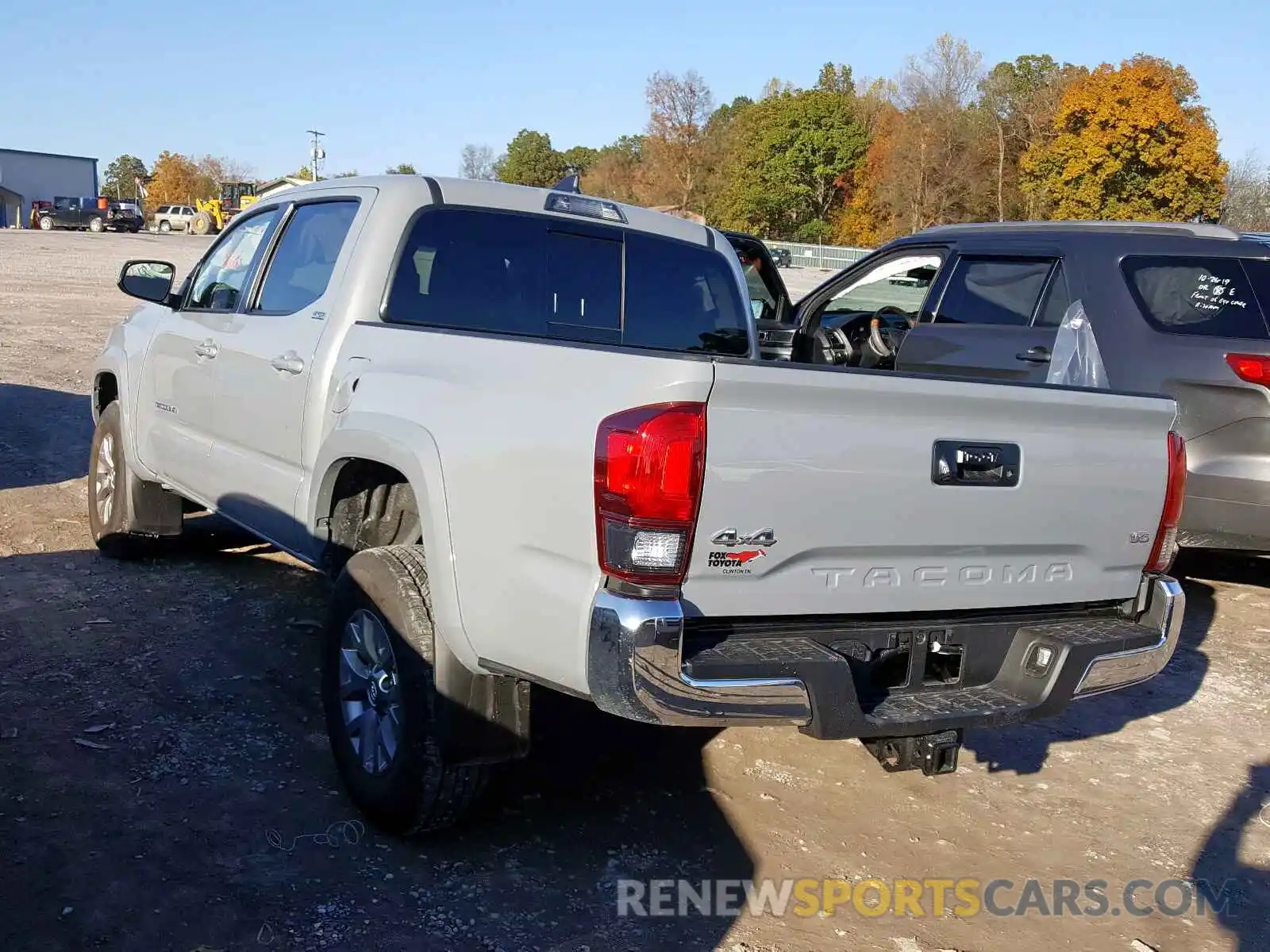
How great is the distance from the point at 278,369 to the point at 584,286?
1221 millimetres

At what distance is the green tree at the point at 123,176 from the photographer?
139500mm

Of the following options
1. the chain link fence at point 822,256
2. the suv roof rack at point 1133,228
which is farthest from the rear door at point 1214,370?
the chain link fence at point 822,256

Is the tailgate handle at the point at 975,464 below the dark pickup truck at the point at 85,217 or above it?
below

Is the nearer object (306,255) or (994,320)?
(306,255)

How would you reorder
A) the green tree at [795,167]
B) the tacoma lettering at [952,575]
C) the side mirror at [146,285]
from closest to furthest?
the tacoma lettering at [952,575], the side mirror at [146,285], the green tree at [795,167]

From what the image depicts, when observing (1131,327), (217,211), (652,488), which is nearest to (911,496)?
(652,488)

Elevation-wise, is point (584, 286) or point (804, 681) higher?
point (584, 286)

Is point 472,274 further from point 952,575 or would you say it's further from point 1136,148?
point 1136,148

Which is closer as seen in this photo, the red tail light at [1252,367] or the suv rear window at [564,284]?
the suv rear window at [564,284]

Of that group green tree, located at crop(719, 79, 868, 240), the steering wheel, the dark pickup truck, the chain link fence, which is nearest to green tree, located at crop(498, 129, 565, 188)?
green tree, located at crop(719, 79, 868, 240)

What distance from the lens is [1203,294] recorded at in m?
6.25

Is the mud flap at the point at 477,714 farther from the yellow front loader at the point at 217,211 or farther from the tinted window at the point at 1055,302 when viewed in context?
the yellow front loader at the point at 217,211

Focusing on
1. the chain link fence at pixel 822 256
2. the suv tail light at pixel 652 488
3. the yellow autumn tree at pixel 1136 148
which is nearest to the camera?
the suv tail light at pixel 652 488

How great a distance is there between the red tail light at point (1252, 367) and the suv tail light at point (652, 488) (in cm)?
415
